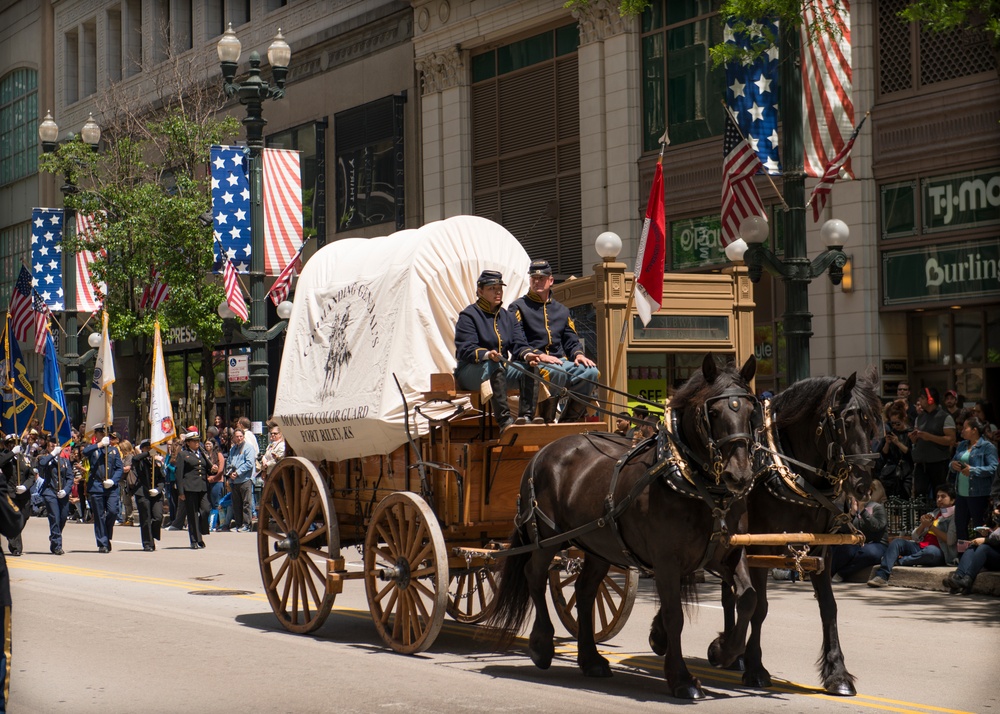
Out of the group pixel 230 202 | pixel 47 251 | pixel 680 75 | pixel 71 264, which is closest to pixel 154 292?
pixel 47 251

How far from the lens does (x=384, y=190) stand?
33031 mm

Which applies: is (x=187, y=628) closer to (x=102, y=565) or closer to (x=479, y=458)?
(x=479, y=458)

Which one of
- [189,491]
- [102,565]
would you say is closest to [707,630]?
[102,565]

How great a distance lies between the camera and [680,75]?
2583cm

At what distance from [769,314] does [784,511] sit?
1485 cm

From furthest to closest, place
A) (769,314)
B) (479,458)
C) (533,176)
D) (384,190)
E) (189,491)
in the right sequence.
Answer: (384,190) < (533,176) < (769,314) < (189,491) < (479,458)

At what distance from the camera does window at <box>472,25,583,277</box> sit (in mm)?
28469

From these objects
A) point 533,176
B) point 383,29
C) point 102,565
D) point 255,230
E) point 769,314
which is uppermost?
point 383,29

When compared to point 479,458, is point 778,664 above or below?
below

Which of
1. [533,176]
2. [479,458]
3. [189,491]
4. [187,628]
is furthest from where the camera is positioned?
[533,176]

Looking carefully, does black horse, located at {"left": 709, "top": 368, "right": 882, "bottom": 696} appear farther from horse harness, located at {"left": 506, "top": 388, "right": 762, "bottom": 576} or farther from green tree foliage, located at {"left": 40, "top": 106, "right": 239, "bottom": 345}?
green tree foliage, located at {"left": 40, "top": 106, "right": 239, "bottom": 345}

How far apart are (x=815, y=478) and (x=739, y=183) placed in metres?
8.85

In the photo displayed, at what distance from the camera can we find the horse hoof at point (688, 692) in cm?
820

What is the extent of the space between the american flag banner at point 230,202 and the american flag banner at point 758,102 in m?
10.2
